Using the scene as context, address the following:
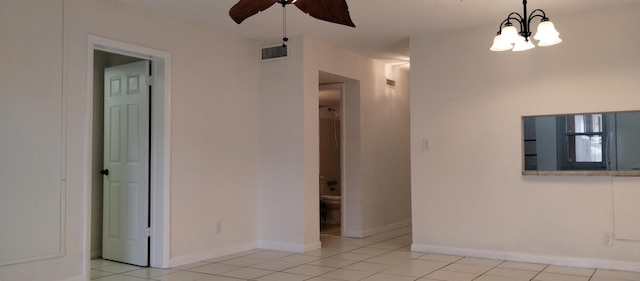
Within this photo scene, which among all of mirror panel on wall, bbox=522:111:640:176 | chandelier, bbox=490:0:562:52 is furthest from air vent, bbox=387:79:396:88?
chandelier, bbox=490:0:562:52

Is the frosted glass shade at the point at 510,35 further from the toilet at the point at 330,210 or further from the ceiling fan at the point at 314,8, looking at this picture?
the toilet at the point at 330,210

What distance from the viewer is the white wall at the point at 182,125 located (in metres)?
3.71

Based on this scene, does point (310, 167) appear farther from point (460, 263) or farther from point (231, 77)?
point (460, 263)

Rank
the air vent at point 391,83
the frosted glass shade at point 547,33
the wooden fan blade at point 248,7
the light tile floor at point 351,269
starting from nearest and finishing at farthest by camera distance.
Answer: the wooden fan blade at point 248,7, the frosted glass shade at point 547,33, the light tile floor at point 351,269, the air vent at point 391,83

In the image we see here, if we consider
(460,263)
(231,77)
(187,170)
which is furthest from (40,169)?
(460,263)

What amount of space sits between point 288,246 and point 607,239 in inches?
117

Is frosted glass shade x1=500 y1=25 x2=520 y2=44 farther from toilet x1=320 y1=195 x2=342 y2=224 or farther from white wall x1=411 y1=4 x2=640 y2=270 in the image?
toilet x1=320 y1=195 x2=342 y2=224

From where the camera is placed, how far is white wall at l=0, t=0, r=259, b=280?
3.71m

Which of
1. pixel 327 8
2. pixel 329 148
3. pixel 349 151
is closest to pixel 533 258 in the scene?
pixel 349 151

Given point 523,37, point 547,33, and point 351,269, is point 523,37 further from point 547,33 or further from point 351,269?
point 351,269

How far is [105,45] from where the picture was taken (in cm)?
409

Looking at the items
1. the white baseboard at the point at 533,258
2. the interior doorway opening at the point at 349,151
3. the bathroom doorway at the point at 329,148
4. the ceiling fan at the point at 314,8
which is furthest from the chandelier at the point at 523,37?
the bathroom doorway at the point at 329,148

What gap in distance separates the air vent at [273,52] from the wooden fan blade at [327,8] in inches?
119

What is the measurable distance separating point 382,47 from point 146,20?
105 inches
